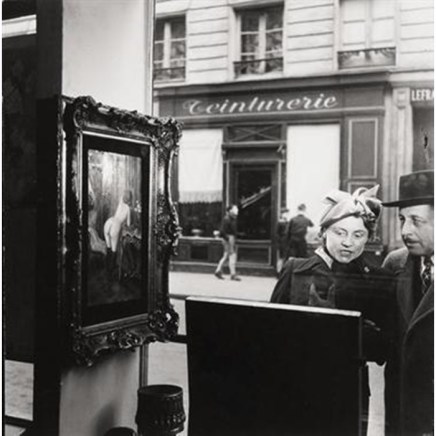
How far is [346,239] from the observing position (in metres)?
2.90

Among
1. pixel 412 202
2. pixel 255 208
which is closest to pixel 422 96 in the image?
pixel 412 202

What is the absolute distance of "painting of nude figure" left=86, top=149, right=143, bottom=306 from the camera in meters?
2.86

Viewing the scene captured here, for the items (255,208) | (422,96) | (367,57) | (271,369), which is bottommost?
(271,369)

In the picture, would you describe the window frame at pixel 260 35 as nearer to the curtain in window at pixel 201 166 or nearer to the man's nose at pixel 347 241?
the curtain in window at pixel 201 166

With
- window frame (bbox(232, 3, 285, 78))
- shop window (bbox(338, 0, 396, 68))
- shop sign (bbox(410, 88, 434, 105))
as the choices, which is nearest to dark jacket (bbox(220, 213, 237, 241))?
window frame (bbox(232, 3, 285, 78))

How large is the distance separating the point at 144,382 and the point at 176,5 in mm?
2017

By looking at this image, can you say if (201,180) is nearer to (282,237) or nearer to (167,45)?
(282,237)

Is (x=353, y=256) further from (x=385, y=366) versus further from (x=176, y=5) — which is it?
(x=176, y=5)

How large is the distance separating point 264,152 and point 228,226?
432mm

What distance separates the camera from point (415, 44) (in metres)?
2.78

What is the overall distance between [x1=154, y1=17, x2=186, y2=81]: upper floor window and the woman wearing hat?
1099mm

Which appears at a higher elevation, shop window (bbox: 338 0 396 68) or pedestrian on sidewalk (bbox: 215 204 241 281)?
shop window (bbox: 338 0 396 68)

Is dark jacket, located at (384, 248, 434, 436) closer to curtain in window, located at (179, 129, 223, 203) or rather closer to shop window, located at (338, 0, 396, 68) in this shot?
shop window, located at (338, 0, 396, 68)

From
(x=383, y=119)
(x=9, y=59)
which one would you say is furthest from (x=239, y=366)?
(x=9, y=59)
